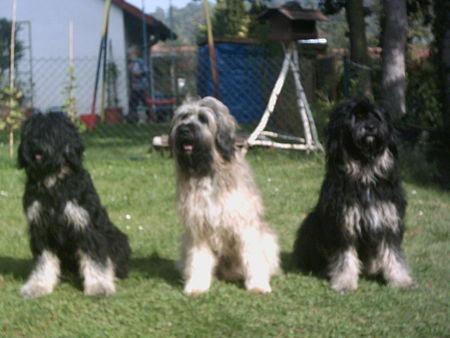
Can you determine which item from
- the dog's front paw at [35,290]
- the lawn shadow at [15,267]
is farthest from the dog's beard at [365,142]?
the lawn shadow at [15,267]

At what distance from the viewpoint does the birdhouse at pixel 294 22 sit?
379 inches

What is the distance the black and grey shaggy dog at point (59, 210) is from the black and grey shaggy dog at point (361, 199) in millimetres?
1526

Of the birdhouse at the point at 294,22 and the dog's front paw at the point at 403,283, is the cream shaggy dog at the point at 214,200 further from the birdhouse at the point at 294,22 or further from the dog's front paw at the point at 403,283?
the birdhouse at the point at 294,22

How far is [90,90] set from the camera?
19.0 meters

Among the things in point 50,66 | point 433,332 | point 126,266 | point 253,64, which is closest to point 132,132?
point 253,64

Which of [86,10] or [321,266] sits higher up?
[86,10]

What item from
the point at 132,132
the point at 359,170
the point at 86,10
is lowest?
the point at 132,132

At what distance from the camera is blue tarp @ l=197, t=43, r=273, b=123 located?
14221 millimetres

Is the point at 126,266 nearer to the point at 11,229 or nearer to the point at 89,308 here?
the point at 89,308

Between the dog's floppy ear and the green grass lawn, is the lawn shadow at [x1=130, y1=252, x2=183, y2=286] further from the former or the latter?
the dog's floppy ear

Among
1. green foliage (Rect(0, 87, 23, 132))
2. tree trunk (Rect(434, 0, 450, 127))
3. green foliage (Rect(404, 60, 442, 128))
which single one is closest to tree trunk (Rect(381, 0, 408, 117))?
green foliage (Rect(404, 60, 442, 128))

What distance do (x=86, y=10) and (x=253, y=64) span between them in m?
8.70

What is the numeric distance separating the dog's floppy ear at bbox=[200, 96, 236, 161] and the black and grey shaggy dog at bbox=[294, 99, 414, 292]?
0.64 meters

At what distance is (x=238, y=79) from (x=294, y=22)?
602 centimetres
